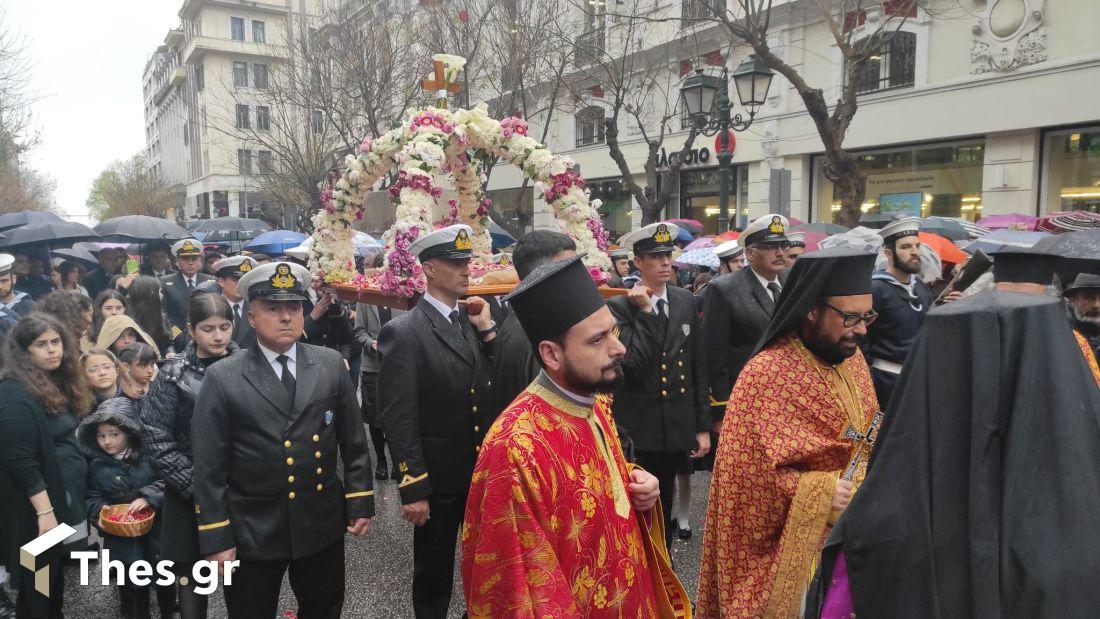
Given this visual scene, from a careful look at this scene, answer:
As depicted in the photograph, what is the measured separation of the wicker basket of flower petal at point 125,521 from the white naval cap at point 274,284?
1.50 m

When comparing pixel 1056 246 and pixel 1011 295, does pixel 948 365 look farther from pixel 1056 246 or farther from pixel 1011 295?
pixel 1056 246

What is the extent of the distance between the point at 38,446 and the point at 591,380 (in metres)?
3.29

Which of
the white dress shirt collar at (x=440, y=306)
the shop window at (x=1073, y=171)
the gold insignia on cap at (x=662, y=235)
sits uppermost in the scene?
the shop window at (x=1073, y=171)

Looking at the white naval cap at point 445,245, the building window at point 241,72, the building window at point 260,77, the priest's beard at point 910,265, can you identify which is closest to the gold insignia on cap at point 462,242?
the white naval cap at point 445,245

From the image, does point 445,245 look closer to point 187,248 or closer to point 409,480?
point 409,480

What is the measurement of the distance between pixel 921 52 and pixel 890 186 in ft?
10.3

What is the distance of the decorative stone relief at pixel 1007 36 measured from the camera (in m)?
13.7

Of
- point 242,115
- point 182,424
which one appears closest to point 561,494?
point 182,424

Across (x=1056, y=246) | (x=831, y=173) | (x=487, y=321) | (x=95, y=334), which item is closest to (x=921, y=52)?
(x=831, y=173)

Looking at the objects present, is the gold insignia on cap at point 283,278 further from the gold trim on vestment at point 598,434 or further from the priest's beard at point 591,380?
the priest's beard at point 591,380

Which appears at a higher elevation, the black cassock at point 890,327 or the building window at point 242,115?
the building window at point 242,115

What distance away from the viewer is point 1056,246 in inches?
172

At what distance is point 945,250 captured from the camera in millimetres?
8055

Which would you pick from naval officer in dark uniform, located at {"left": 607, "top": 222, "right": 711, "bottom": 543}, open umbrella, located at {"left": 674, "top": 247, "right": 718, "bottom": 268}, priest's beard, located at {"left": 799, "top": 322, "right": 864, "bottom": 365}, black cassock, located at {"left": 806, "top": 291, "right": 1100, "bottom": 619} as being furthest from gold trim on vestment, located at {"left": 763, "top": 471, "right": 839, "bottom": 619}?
open umbrella, located at {"left": 674, "top": 247, "right": 718, "bottom": 268}
